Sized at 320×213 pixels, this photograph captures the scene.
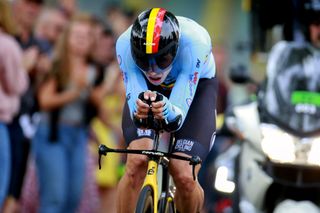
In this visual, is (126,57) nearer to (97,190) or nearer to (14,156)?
(14,156)

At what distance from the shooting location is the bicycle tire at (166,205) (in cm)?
905

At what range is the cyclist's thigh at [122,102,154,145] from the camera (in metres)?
9.10

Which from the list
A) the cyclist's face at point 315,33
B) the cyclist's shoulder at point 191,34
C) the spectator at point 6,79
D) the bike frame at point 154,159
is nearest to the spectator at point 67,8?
the spectator at point 6,79

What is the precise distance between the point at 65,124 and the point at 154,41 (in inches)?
177

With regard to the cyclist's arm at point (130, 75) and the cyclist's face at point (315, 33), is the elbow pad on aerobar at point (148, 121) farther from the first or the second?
the cyclist's face at point (315, 33)

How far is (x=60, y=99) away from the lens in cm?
1275

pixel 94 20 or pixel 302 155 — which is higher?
pixel 94 20

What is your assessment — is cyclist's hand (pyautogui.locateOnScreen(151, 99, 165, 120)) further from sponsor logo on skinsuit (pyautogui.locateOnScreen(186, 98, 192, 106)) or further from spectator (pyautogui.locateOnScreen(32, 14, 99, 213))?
spectator (pyautogui.locateOnScreen(32, 14, 99, 213))

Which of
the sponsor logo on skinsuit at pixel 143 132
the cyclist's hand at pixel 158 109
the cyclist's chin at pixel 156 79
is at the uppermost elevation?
the cyclist's chin at pixel 156 79

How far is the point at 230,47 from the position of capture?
66.3 feet

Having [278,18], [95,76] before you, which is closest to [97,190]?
[95,76]

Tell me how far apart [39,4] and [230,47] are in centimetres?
774

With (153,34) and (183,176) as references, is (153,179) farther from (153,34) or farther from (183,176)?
(153,34)

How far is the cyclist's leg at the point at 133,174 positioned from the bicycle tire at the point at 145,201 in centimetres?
39
